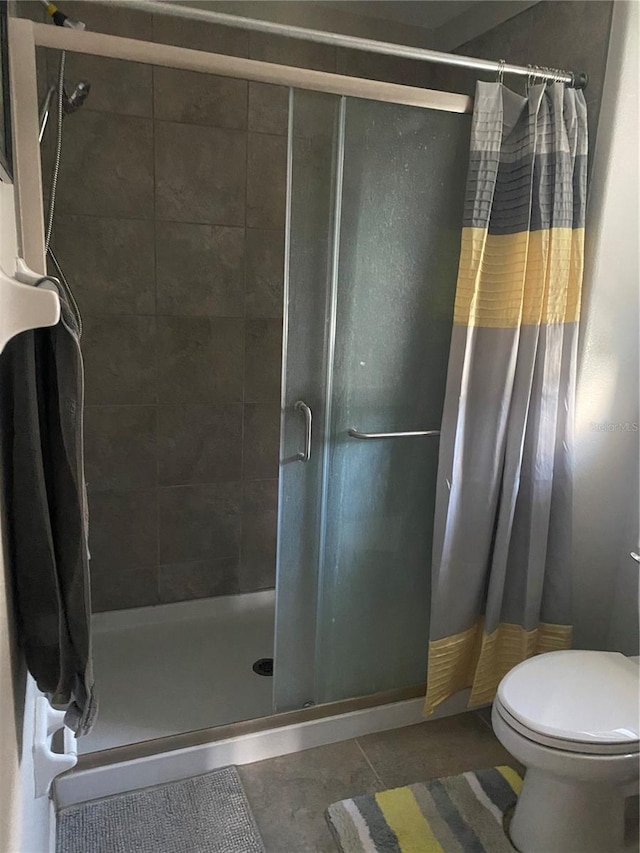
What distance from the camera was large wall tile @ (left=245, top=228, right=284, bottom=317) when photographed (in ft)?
8.25

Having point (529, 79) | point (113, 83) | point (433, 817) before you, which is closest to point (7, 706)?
point (433, 817)

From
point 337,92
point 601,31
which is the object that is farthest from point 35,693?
point 601,31

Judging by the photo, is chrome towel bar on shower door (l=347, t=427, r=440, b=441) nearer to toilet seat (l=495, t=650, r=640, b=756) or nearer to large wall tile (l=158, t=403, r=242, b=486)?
toilet seat (l=495, t=650, r=640, b=756)

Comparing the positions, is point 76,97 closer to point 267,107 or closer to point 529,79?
point 267,107

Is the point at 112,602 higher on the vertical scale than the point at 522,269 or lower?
lower

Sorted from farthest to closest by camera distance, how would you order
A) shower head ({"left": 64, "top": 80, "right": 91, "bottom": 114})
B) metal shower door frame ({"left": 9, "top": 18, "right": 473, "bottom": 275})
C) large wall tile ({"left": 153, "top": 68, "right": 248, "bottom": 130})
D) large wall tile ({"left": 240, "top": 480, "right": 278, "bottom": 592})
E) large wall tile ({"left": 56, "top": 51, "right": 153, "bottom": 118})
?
large wall tile ({"left": 240, "top": 480, "right": 278, "bottom": 592}) < large wall tile ({"left": 153, "top": 68, "right": 248, "bottom": 130}) < large wall tile ({"left": 56, "top": 51, "right": 153, "bottom": 118}) < shower head ({"left": 64, "top": 80, "right": 91, "bottom": 114}) < metal shower door frame ({"left": 9, "top": 18, "right": 473, "bottom": 275})

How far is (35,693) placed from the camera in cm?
136

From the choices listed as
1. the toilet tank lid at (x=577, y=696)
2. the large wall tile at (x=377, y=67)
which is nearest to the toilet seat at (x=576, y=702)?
the toilet tank lid at (x=577, y=696)

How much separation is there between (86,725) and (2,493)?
0.49m

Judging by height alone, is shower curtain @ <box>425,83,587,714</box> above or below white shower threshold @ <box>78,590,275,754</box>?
above

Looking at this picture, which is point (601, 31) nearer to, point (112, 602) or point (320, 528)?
point (320, 528)

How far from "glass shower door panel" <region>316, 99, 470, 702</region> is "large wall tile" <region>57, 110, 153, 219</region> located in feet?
3.12

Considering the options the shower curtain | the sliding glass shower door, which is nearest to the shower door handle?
the sliding glass shower door

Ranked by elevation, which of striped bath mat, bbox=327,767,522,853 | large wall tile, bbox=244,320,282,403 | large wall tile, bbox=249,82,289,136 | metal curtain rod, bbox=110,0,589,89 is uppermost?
large wall tile, bbox=249,82,289,136
